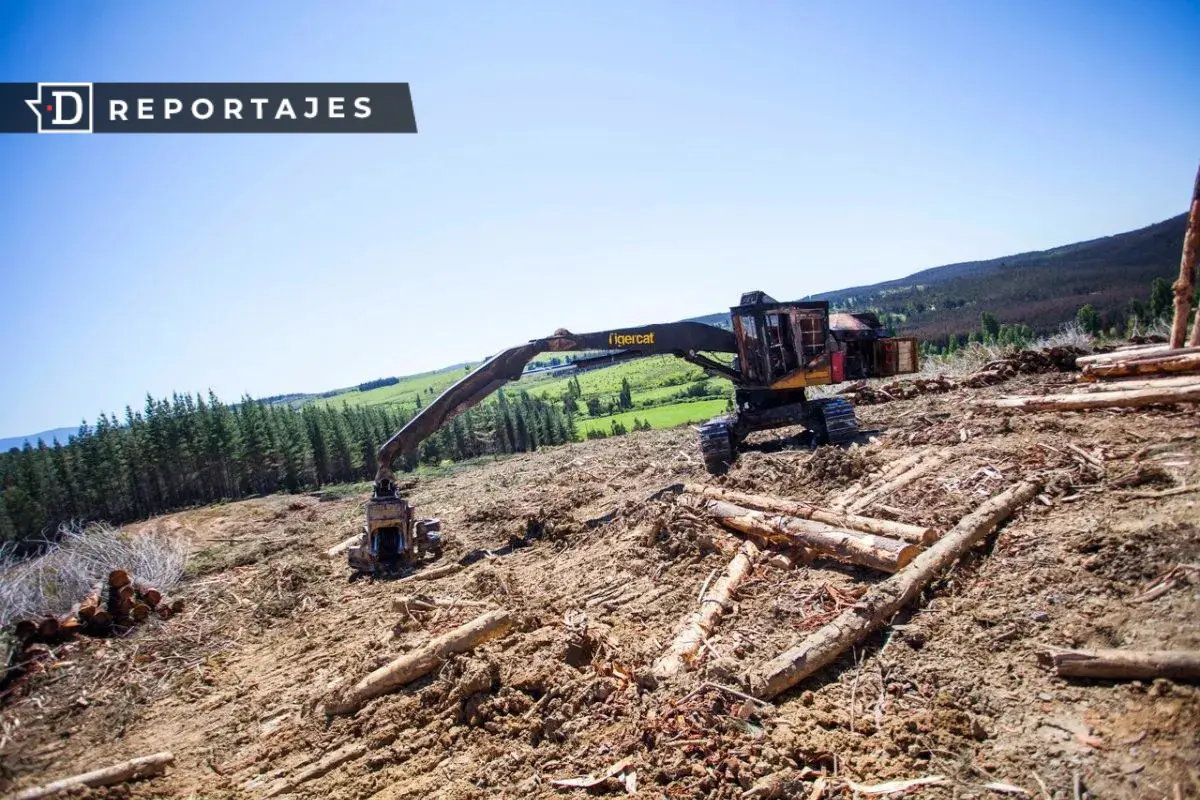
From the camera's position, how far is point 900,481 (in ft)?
A: 26.5

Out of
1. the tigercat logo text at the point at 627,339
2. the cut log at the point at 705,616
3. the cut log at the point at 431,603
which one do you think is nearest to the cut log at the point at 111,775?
the cut log at the point at 431,603

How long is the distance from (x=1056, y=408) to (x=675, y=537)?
7.46 meters

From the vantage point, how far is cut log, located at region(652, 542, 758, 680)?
5.16 meters

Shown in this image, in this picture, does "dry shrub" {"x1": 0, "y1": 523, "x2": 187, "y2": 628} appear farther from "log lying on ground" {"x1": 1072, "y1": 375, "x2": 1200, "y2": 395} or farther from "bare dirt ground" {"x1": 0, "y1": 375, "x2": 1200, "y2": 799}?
"log lying on ground" {"x1": 1072, "y1": 375, "x2": 1200, "y2": 395}

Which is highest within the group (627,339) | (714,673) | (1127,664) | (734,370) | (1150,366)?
(627,339)

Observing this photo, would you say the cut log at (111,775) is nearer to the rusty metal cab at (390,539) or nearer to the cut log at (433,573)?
the cut log at (433,573)

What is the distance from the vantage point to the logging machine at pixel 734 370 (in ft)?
34.0

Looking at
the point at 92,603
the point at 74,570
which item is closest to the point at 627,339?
the point at 92,603

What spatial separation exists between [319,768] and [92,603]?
685cm

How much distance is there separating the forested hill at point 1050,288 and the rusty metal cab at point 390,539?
57554 millimetres

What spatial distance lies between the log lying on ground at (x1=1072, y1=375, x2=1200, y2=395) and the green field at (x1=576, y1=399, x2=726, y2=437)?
65.4 metres

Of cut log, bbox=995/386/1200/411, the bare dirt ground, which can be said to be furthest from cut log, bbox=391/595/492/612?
cut log, bbox=995/386/1200/411

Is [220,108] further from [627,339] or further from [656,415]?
[656,415]

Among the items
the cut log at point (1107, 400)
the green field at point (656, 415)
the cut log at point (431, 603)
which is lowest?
the green field at point (656, 415)
